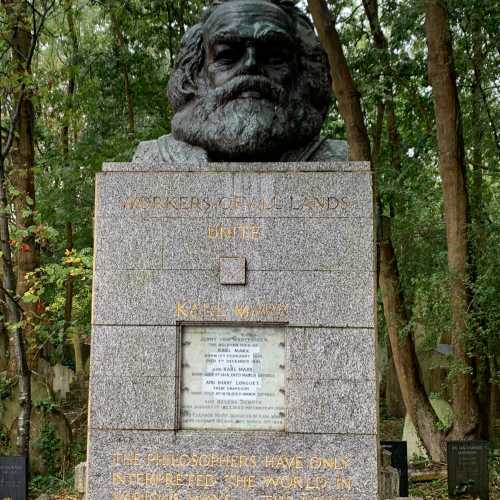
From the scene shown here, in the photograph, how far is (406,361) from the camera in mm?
11328

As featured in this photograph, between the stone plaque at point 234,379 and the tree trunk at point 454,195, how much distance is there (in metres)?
5.28

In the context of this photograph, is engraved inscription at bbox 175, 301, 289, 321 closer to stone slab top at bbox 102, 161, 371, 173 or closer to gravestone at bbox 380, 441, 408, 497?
stone slab top at bbox 102, 161, 371, 173

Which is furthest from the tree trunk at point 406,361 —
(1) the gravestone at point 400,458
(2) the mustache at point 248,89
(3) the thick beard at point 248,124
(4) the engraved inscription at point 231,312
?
(4) the engraved inscription at point 231,312

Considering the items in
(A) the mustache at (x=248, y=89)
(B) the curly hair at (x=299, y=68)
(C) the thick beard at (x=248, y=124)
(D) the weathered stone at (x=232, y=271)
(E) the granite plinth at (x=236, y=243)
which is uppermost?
(B) the curly hair at (x=299, y=68)

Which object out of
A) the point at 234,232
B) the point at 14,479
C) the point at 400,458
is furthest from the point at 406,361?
the point at 234,232

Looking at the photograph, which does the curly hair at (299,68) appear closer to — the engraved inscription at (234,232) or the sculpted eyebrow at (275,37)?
the sculpted eyebrow at (275,37)

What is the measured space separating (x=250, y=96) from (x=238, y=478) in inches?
105

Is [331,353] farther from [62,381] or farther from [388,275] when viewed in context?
[62,381]

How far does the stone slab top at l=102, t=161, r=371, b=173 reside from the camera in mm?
4852

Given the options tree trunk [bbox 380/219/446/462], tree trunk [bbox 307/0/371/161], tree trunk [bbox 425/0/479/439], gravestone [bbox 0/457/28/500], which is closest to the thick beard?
gravestone [bbox 0/457/28/500]

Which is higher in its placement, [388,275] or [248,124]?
[248,124]

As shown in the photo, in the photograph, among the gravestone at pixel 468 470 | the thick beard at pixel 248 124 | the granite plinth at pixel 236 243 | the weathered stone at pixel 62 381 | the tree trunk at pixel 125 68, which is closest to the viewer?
the granite plinth at pixel 236 243

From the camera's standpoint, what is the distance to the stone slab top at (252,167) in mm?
4852

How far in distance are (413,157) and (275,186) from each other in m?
7.80
